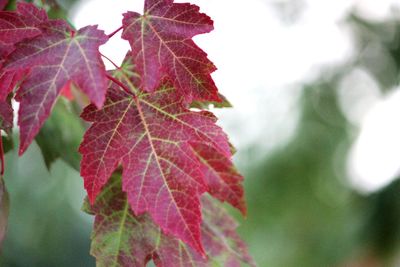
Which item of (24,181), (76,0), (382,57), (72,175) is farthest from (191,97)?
(382,57)

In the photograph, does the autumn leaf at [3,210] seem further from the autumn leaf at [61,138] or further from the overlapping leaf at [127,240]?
the autumn leaf at [61,138]

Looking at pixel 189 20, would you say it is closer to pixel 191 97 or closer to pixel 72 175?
pixel 191 97

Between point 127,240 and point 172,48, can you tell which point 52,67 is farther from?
point 127,240

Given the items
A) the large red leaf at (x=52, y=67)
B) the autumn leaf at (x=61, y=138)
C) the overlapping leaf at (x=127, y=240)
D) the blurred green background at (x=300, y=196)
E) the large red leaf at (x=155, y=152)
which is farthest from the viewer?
the blurred green background at (x=300, y=196)

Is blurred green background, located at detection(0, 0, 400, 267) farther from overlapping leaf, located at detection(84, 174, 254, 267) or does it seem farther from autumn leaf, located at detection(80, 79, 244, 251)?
autumn leaf, located at detection(80, 79, 244, 251)

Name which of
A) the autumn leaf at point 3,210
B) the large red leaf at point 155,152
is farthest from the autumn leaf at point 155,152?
the autumn leaf at point 3,210

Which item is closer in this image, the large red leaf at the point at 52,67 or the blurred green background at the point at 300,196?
the large red leaf at the point at 52,67
